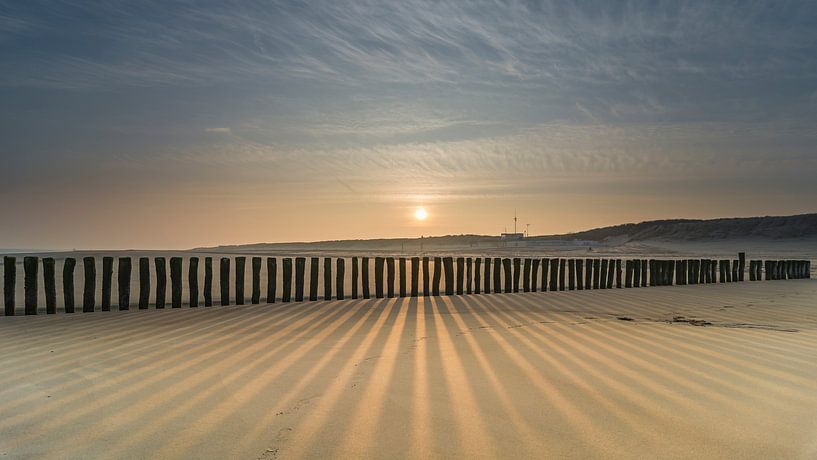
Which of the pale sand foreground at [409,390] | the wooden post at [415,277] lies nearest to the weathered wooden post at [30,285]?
the pale sand foreground at [409,390]

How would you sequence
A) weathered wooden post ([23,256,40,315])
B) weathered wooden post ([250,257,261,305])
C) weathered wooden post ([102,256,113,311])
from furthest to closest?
weathered wooden post ([250,257,261,305])
weathered wooden post ([102,256,113,311])
weathered wooden post ([23,256,40,315])

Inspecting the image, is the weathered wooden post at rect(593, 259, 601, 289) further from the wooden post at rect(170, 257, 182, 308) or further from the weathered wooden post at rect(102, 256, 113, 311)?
the weathered wooden post at rect(102, 256, 113, 311)

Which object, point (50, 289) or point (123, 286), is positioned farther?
point (123, 286)

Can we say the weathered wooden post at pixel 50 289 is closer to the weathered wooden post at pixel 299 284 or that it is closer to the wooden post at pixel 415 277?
the weathered wooden post at pixel 299 284

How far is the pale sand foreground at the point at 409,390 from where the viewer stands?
10.0 ft

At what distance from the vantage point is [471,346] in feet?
19.1

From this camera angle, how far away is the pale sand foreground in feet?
10.0

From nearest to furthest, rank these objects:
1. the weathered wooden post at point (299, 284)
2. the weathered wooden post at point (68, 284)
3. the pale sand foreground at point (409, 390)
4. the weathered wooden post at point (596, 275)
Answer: the pale sand foreground at point (409, 390) < the weathered wooden post at point (68, 284) < the weathered wooden post at point (299, 284) < the weathered wooden post at point (596, 275)

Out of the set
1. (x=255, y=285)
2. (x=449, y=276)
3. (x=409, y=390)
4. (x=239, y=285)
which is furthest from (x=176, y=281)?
(x=409, y=390)

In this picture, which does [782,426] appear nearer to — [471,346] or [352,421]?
[352,421]

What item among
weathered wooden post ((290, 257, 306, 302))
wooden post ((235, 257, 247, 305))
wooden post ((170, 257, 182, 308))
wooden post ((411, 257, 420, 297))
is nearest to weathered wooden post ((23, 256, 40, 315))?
wooden post ((170, 257, 182, 308))

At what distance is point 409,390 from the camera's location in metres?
4.04

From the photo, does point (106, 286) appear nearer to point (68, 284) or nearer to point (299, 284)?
point (68, 284)

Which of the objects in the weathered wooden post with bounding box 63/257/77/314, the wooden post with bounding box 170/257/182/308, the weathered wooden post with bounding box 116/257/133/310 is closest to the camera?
the weathered wooden post with bounding box 63/257/77/314
